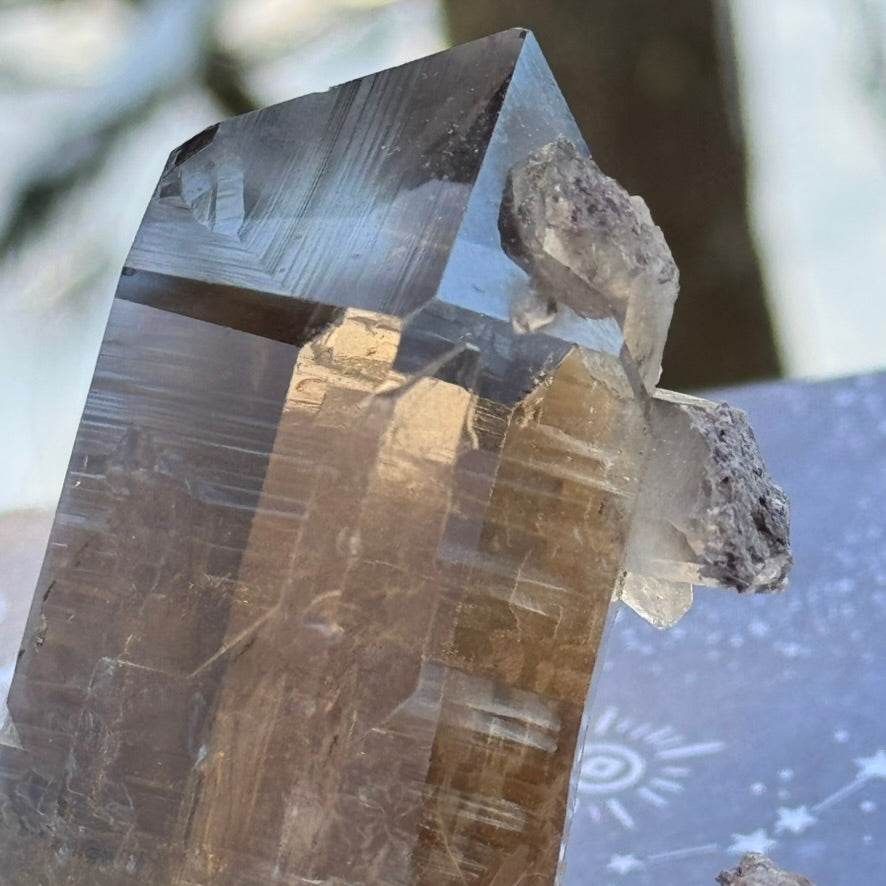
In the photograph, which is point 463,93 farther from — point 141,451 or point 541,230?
point 141,451

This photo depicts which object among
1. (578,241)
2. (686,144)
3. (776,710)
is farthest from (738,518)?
(686,144)

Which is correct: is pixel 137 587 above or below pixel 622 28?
below

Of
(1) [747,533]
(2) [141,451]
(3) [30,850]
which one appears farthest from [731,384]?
(3) [30,850]

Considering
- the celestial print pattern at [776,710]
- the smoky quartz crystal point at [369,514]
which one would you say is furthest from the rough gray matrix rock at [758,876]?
the celestial print pattern at [776,710]

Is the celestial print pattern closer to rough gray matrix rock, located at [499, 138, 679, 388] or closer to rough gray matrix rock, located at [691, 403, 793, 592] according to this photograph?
rough gray matrix rock, located at [691, 403, 793, 592]

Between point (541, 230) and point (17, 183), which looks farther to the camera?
point (17, 183)

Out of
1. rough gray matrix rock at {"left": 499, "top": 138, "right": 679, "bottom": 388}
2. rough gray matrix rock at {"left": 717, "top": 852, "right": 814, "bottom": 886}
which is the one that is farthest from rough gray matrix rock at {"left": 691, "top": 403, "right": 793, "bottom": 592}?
rough gray matrix rock at {"left": 717, "top": 852, "right": 814, "bottom": 886}

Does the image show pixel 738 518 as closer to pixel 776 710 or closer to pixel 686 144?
pixel 776 710

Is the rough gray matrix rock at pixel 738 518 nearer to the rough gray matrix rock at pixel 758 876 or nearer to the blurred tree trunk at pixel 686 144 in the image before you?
the rough gray matrix rock at pixel 758 876
